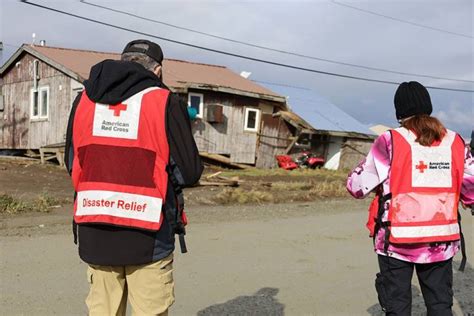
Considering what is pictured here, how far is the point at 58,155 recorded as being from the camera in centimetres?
1838

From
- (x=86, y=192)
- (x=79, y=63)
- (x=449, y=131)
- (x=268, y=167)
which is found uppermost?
(x=79, y=63)

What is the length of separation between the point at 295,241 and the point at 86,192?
5588 mm

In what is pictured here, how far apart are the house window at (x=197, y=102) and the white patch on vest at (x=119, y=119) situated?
17590 millimetres

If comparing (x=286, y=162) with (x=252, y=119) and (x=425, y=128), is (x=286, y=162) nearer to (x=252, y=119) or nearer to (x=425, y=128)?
(x=252, y=119)

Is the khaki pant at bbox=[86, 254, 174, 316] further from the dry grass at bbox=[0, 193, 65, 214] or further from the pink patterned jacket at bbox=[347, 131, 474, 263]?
the dry grass at bbox=[0, 193, 65, 214]

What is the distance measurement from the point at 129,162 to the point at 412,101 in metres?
1.80

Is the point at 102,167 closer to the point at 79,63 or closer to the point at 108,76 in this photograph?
the point at 108,76

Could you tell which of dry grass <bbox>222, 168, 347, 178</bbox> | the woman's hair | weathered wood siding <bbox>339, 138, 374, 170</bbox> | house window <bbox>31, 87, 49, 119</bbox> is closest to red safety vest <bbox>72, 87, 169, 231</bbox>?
the woman's hair

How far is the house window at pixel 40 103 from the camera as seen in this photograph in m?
20.3

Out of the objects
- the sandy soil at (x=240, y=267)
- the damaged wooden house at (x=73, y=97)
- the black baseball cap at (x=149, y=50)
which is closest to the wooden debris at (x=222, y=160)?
the damaged wooden house at (x=73, y=97)

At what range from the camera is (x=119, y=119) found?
2.61m

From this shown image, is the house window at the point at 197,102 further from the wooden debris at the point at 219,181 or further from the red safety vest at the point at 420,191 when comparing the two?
the red safety vest at the point at 420,191

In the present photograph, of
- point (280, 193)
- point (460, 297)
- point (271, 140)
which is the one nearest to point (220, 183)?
point (280, 193)

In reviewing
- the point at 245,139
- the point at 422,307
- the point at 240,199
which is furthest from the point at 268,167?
the point at 422,307
